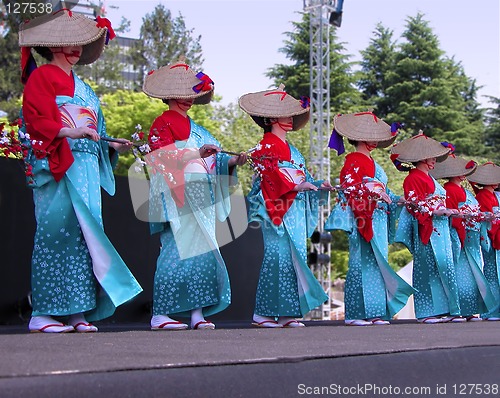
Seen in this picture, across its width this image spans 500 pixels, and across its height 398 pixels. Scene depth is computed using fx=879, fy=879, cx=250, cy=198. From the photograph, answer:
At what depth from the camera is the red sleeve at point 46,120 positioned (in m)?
4.17

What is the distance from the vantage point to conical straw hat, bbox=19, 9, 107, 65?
14.3 feet

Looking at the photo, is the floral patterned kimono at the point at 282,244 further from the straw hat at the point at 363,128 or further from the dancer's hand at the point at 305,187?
the straw hat at the point at 363,128

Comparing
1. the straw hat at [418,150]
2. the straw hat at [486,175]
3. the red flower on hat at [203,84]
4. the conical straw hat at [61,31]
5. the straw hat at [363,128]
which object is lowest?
the straw hat at [486,175]

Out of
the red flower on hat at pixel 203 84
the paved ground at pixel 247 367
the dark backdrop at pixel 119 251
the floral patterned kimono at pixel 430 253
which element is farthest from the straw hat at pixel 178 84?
the floral patterned kimono at pixel 430 253

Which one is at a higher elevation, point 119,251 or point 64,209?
point 64,209

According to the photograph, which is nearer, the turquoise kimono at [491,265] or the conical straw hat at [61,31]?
the conical straw hat at [61,31]

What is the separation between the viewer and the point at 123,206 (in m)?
Answer: 6.60

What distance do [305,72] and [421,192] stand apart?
2083 cm

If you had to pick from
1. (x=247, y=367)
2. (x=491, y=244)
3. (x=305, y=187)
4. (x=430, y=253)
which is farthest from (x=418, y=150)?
(x=247, y=367)

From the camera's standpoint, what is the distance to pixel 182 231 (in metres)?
5.11

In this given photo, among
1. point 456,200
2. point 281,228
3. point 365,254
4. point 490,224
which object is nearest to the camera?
point 281,228

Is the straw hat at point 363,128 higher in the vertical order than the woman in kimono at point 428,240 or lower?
higher

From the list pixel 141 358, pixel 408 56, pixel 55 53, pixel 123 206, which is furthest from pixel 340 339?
pixel 408 56

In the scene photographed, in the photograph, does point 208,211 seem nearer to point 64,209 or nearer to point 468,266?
point 64,209
